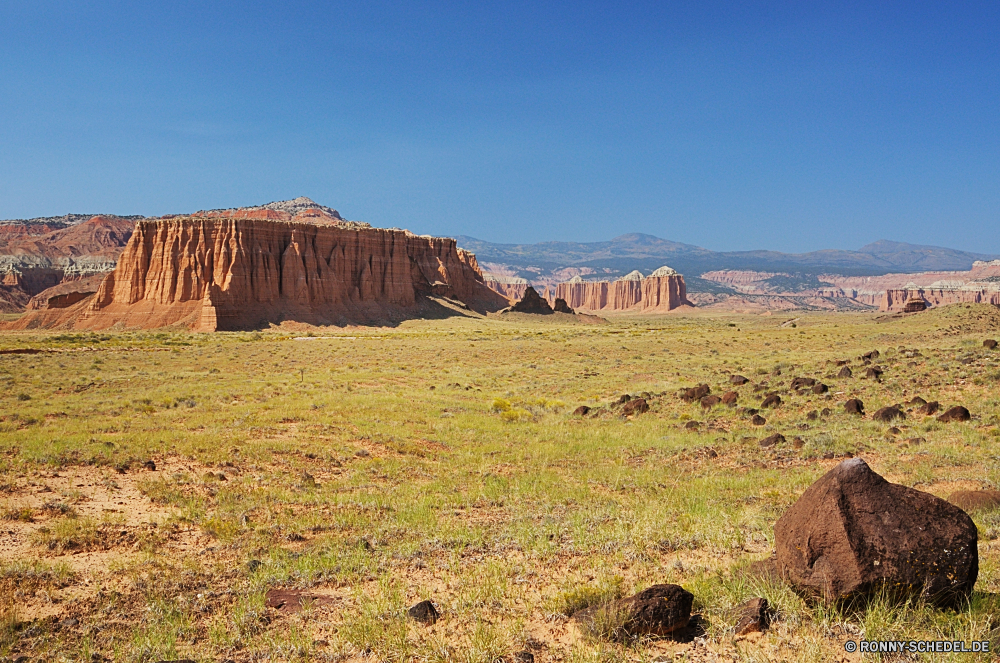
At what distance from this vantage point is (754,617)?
537cm

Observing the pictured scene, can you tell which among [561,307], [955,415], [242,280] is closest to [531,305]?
[561,307]

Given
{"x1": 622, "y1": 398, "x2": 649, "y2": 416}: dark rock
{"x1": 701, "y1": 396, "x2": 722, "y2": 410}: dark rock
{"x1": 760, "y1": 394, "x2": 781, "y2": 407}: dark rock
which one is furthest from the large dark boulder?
{"x1": 701, "y1": 396, "x2": 722, "y2": 410}: dark rock

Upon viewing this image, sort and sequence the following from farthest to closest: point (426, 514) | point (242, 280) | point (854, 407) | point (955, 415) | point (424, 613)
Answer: point (242, 280), point (854, 407), point (955, 415), point (426, 514), point (424, 613)

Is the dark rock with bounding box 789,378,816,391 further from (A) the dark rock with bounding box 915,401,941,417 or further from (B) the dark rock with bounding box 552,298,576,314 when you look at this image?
(B) the dark rock with bounding box 552,298,576,314

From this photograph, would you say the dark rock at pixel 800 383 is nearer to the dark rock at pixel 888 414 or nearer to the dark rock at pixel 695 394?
the dark rock at pixel 695 394

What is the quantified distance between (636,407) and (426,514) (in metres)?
12.9

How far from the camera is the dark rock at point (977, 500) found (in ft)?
27.2

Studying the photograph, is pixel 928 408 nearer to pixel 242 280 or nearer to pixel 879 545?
pixel 879 545

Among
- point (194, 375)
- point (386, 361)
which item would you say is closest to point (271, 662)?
point (194, 375)

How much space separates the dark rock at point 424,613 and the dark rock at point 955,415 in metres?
15.7

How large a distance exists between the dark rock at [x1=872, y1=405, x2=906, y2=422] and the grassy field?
0.46 meters

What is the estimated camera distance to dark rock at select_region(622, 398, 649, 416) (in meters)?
21.0

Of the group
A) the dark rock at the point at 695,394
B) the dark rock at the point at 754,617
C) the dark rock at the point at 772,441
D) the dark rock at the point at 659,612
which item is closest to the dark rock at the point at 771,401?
the dark rock at the point at 695,394

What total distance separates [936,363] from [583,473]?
18.5 meters
